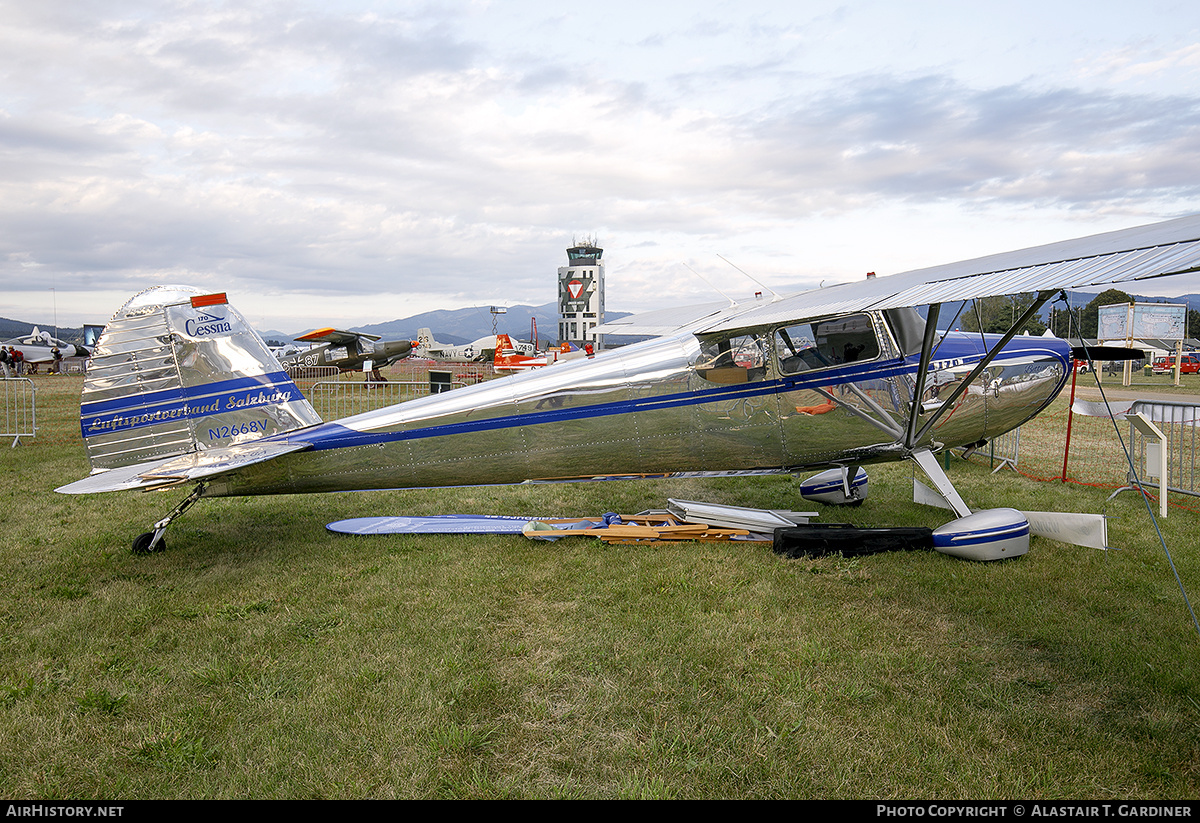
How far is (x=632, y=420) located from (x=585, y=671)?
249cm

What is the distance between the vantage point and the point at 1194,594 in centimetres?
456

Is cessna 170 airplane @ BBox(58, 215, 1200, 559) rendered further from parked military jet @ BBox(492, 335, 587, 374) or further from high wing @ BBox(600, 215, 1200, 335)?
parked military jet @ BBox(492, 335, 587, 374)

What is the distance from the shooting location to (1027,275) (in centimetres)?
374

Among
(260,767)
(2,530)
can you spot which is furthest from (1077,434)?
(2,530)

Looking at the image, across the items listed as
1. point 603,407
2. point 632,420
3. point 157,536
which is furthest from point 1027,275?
point 157,536

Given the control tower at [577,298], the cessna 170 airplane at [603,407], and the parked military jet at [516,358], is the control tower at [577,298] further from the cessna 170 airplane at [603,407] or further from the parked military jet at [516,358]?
the cessna 170 airplane at [603,407]

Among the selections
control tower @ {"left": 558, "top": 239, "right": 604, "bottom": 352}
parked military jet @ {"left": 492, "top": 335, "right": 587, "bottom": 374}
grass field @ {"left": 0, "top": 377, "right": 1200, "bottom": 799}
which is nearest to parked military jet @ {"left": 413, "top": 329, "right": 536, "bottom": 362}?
parked military jet @ {"left": 492, "top": 335, "right": 587, "bottom": 374}

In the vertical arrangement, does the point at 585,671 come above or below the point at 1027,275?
below

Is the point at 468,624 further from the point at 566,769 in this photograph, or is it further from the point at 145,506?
the point at 145,506

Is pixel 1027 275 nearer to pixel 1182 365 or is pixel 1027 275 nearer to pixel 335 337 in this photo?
pixel 335 337

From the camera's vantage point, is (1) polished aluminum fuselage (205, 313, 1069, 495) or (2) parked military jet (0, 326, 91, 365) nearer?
(1) polished aluminum fuselage (205, 313, 1069, 495)

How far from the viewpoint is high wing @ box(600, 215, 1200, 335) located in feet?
9.92

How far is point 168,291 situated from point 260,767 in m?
4.35

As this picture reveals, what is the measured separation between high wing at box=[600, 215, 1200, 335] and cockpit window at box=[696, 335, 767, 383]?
0.50 ft
